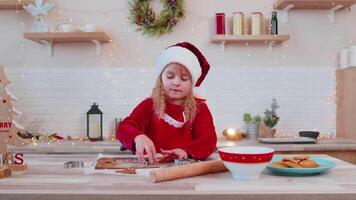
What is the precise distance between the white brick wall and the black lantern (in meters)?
0.15

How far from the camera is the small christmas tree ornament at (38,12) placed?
405cm

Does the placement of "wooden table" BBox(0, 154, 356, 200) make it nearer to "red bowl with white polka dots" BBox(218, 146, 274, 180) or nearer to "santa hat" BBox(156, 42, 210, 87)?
"red bowl with white polka dots" BBox(218, 146, 274, 180)

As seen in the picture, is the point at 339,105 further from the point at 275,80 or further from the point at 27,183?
the point at 27,183

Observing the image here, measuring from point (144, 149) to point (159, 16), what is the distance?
2.36 m

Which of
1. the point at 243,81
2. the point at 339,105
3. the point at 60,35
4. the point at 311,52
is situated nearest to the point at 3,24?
the point at 60,35

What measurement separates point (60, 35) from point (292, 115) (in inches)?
77.8

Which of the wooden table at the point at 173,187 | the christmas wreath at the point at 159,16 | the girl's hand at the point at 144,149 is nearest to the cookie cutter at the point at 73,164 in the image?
the wooden table at the point at 173,187

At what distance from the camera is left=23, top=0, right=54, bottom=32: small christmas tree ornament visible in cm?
405

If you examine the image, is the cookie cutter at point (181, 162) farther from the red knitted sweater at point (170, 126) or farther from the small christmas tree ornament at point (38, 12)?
the small christmas tree ornament at point (38, 12)

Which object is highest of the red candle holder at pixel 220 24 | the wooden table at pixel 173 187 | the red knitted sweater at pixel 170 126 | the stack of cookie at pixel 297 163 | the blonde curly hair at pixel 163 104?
the red candle holder at pixel 220 24

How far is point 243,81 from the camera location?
4.25 m

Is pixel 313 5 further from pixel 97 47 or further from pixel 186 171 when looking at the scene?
pixel 186 171

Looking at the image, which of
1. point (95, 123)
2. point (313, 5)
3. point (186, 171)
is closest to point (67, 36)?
point (95, 123)

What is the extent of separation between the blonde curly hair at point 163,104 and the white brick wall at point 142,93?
6.08ft
